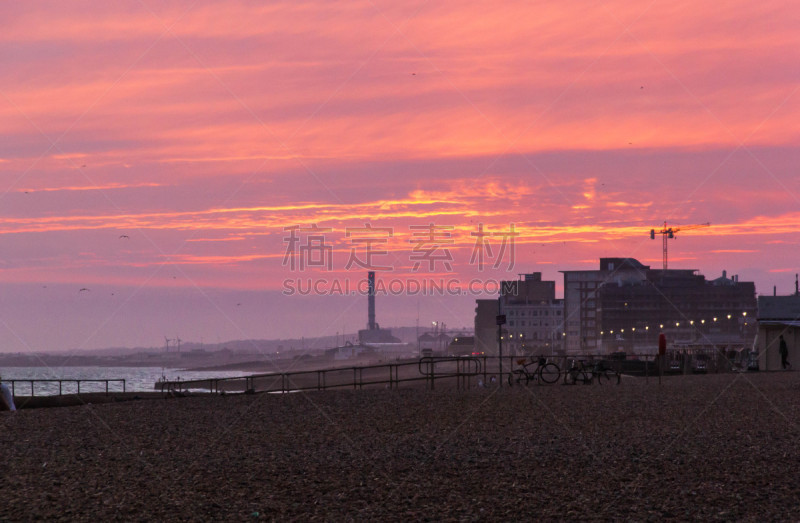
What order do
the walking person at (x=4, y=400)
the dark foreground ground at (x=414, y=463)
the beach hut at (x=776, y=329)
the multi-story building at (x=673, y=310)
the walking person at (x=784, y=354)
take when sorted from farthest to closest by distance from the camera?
1. the multi-story building at (x=673, y=310)
2. the beach hut at (x=776, y=329)
3. the walking person at (x=784, y=354)
4. the walking person at (x=4, y=400)
5. the dark foreground ground at (x=414, y=463)

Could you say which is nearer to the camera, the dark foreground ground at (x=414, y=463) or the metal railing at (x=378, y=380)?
the dark foreground ground at (x=414, y=463)

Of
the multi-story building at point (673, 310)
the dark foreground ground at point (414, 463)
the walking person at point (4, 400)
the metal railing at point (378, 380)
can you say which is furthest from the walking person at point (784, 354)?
the multi-story building at point (673, 310)

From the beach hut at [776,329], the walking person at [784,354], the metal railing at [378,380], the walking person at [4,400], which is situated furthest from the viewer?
the beach hut at [776,329]

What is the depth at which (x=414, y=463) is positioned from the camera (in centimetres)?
1432

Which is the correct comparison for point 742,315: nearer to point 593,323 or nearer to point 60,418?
point 593,323

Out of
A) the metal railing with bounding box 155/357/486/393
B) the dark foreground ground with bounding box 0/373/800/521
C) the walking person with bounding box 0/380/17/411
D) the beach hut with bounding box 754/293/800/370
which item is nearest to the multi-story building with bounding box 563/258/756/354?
the metal railing with bounding box 155/357/486/393

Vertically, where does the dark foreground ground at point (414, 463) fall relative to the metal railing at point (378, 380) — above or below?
above

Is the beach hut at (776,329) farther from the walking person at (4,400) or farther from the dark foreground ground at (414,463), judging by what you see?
Result: the walking person at (4,400)

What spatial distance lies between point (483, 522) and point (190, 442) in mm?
9094

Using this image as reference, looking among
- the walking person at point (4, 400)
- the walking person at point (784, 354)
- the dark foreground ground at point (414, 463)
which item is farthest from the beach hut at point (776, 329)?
the walking person at point (4, 400)

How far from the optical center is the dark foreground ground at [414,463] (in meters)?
11.0

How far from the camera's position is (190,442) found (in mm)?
17625

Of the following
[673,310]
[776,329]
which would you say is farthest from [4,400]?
[673,310]

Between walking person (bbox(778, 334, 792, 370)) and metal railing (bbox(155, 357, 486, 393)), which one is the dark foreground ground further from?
walking person (bbox(778, 334, 792, 370))
